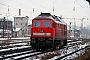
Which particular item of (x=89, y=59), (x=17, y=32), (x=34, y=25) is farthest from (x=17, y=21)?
(x=89, y=59)

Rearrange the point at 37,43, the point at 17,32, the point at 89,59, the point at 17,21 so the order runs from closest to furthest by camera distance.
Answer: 1. the point at 89,59
2. the point at 37,43
3. the point at 17,32
4. the point at 17,21

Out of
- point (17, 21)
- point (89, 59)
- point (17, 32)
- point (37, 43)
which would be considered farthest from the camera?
point (17, 21)

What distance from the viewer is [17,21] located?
456 ft

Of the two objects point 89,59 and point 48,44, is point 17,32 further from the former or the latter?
point 89,59

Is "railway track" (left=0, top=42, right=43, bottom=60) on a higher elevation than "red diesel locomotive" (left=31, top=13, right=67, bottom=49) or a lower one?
lower

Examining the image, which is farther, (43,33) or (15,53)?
(43,33)

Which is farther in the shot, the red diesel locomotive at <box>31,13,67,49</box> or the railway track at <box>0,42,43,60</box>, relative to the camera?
the red diesel locomotive at <box>31,13,67,49</box>

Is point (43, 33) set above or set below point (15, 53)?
above

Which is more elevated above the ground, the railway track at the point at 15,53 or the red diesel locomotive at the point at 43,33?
the red diesel locomotive at the point at 43,33

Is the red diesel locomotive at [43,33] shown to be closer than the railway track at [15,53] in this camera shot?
No

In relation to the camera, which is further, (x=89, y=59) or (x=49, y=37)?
(x=49, y=37)

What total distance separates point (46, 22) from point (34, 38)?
2.13 metres

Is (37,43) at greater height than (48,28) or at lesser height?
lesser

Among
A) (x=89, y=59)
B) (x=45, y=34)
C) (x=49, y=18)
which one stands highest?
(x=49, y=18)
